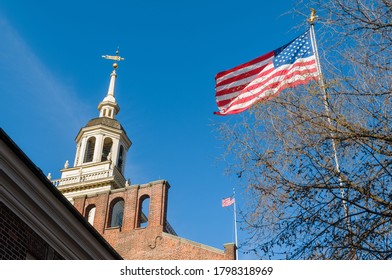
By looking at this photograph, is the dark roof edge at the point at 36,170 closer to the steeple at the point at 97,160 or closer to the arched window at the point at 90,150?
the steeple at the point at 97,160

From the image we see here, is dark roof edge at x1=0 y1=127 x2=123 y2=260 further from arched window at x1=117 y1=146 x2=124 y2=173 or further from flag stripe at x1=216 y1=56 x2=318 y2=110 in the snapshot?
arched window at x1=117 y1=146 x2=124 y2=173

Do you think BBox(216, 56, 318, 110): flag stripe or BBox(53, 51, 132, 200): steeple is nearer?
BBox(216, 56, 318, 110): flag stripe

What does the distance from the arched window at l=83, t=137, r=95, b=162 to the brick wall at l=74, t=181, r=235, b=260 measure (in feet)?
59.5

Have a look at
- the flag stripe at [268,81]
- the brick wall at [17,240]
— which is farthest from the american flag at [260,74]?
the brick wall at [17,240]

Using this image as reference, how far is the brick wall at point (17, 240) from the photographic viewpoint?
35.6ft

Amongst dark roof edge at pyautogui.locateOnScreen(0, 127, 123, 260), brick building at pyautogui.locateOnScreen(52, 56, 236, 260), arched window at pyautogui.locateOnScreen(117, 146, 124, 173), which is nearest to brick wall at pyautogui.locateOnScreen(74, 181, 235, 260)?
brick building at pyautogui.locateOnScreen(52, 56, 236, 260)

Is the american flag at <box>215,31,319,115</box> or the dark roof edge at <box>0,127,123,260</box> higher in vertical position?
the american flag at <box>215,31,319,115</box>

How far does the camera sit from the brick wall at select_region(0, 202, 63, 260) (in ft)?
35.6

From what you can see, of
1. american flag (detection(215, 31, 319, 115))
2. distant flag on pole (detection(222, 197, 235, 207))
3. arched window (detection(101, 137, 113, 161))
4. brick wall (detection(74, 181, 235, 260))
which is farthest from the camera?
arched window (detection(101, 137, 113, 161))

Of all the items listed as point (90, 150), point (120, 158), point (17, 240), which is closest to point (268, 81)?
point (17, 240)

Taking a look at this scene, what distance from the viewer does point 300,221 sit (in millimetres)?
8898

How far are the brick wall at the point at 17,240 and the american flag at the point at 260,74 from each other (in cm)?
527
